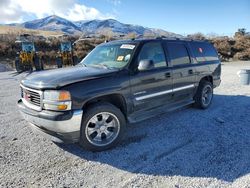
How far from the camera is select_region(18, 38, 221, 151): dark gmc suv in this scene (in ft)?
12.0

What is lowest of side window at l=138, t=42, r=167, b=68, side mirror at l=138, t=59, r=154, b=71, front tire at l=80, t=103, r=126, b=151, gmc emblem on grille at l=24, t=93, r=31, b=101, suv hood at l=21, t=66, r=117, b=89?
front tire at l=80, t=103, r=126, b=151

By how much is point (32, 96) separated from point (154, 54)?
2516 millimetres

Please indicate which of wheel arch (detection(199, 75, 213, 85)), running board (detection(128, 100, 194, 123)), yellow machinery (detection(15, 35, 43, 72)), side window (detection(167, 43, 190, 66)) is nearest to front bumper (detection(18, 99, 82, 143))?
running board (detection(128, 100, 194, 123))

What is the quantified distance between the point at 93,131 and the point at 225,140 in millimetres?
2446

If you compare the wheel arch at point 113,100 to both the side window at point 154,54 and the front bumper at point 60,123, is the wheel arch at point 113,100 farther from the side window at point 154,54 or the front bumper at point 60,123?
the side window at point 154,54

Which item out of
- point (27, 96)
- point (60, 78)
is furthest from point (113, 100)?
point (27, 96)

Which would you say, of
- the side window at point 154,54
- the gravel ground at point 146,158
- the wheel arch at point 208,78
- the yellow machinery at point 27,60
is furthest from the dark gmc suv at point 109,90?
the yellow machinery at point 27,60

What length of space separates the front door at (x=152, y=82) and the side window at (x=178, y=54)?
0.28 meters

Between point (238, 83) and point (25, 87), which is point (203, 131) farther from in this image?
point (238, 83)

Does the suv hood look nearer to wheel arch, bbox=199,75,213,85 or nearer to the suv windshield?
the suv windshield

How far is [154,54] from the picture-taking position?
4.97 metres

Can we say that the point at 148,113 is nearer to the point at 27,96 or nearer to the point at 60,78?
the point at 60,78

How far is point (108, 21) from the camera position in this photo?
17438 cm

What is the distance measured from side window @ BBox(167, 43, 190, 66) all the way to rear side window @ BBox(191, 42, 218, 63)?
0.47 metres
